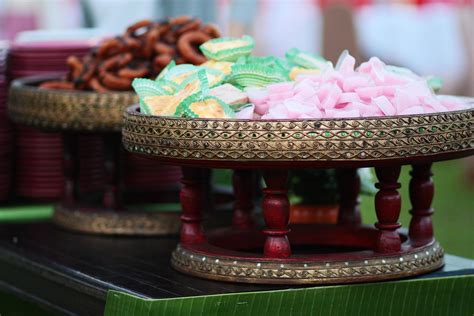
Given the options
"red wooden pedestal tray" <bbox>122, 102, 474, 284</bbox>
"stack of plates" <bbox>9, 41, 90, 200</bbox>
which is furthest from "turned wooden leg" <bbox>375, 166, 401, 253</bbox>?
"stack of plates" <bbox>9, 41, 90, 200</bbox>

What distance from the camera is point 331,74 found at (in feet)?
5.55

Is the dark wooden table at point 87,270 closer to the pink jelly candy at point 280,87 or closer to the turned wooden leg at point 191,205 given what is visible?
the turned wooden leg at point 191,205

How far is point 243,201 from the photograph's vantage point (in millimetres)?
1972

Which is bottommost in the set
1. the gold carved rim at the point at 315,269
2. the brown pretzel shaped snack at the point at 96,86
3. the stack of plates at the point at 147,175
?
the stack of plates at the point at 147,175

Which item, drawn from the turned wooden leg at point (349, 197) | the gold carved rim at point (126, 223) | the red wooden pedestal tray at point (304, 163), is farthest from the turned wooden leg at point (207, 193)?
the red wooden pedestal tray at point (304, 163)

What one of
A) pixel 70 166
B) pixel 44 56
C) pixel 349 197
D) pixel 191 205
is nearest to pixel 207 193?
pixel 70 166

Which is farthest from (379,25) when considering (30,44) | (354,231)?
(354,231)

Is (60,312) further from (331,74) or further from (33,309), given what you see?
(331,74)

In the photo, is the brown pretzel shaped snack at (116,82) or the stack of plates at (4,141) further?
the stack of plates at (4,141)

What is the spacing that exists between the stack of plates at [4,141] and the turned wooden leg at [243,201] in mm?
891

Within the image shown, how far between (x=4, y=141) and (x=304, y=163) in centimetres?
131

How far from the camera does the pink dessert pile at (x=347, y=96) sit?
1.60 m

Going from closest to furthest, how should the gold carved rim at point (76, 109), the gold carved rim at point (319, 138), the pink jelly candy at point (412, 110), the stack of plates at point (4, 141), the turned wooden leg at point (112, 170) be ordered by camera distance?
the gold carved rim at point (319, 138) → the pink jelly candy at point (412, 110) → the gold carved rim at point (76, 109) → the turned wooden leg at point (112, 170) → the stack of plates at point (4, 141)

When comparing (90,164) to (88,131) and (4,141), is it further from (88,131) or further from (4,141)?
(88,131)
